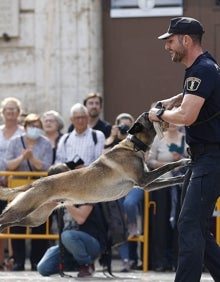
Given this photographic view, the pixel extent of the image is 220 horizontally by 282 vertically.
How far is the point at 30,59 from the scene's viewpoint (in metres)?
14.6

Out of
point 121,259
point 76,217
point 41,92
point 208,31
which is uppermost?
point 208,31

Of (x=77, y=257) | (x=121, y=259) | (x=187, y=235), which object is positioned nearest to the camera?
(x=187, y=235)

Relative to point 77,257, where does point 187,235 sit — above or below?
above

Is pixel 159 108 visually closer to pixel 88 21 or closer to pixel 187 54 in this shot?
pixel 187 54

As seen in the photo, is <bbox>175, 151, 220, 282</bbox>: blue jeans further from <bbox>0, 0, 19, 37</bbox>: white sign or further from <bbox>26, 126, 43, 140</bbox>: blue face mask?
<bbox>0, 0, 19, 37</bbox>: white sign

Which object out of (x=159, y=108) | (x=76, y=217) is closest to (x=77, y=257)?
(x=76, y=217)

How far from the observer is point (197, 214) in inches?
284

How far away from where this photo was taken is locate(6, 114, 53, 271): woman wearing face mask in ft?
38.6

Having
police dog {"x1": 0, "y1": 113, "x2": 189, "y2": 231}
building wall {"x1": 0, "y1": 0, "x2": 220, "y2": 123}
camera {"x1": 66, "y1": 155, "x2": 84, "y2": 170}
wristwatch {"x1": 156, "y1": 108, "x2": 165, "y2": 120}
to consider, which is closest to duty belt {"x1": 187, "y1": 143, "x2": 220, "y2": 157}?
wristwatch {"x1": 156, "y1": 108, "x2": 165, "y2": 120}

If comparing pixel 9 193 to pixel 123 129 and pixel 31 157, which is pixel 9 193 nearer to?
pixel 123 129

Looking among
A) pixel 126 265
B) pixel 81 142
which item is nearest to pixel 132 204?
pixel 126 265

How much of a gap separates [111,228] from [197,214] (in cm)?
352

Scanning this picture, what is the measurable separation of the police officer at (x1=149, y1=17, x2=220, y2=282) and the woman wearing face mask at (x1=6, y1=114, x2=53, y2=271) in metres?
4.59

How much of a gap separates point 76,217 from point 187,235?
3629 millimetres
